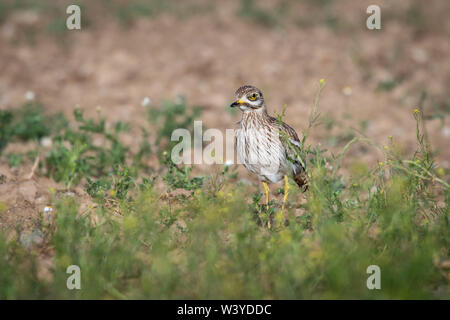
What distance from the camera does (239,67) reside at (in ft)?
28.6

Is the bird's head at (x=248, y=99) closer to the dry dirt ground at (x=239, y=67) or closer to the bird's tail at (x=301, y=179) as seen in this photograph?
the bird's tail at (x=301, y=179)

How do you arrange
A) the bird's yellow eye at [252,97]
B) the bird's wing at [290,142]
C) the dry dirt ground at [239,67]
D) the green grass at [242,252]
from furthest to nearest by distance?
the dry dirt ground at [239,67] < the bird's yellow eye at [252,97] < the bird's wing at [290,142] < the green grass at [242,252]

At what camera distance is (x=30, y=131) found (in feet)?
20.4

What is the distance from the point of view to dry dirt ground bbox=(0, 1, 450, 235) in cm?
754

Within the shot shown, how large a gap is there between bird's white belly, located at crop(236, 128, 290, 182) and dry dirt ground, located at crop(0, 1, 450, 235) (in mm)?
2029

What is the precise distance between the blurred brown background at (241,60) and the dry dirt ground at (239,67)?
0.8 inches

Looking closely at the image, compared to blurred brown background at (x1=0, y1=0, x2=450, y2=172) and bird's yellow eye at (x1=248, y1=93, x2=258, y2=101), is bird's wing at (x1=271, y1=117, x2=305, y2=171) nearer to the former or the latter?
bird's yellow eye at (x1=248, y1=93, x2=258, y2=101)

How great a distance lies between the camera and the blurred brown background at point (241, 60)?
761 cm

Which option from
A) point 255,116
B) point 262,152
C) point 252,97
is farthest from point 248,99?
point 262,152

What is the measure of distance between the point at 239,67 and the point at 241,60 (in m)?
0.23

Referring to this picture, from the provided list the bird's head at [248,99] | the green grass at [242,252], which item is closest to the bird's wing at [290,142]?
the bird's head at [248,99]

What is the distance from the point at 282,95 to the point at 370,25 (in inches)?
116
